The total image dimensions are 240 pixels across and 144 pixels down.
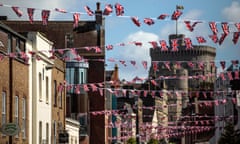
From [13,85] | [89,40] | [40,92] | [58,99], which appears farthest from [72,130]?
[89,40]

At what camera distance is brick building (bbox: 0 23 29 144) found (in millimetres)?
46812

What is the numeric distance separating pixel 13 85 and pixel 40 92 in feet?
24.1

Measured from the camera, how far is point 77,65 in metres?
87.6

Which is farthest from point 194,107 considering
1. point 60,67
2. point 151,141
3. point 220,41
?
point 220,41

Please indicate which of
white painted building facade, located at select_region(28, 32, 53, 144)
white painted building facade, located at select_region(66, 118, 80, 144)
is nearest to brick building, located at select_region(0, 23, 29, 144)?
white painted building facade, located at select_region(28, 32, 53, 144)

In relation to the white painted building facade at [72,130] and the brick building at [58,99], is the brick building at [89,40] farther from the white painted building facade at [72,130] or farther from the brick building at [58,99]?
the brick building at [58,99]

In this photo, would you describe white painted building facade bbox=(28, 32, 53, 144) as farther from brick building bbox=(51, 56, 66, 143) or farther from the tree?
the tree

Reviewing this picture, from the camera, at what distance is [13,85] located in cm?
4866

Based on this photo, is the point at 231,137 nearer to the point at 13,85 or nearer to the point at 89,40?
the point at 89,40

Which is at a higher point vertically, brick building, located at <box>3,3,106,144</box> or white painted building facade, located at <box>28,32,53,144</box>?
brick building, located at <box>3,3,106,144</box>

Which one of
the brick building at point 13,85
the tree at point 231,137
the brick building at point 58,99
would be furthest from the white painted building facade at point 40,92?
the tree at point 231,137

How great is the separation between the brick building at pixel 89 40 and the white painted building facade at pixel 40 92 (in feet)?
126

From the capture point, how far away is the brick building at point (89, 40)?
9794 cm

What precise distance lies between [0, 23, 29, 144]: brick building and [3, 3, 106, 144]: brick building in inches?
1770
